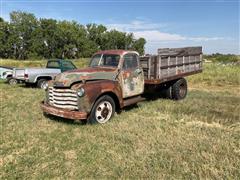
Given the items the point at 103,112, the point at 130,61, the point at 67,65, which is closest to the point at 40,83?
the point at 67,65

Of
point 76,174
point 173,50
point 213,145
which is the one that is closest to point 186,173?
point 213,145

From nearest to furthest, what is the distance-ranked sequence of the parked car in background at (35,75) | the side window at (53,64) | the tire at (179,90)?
the tire at (179,90) < the parked car in background at (35,75) < the side window at (53,64)

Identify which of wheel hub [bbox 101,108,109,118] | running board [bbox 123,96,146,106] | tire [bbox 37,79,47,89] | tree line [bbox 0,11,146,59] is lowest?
wheel hub [bbox 101,108,109,118]

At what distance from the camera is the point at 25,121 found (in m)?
6.46

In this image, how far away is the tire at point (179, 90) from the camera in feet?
30.9

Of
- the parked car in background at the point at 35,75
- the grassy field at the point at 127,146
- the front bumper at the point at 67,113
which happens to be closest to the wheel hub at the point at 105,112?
the grassy field at the point at 127,146

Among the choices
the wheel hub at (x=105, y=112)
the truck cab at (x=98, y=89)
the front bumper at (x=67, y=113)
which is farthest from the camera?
the wheel hub at (x=105, y=112)

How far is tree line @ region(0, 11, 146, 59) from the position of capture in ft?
201

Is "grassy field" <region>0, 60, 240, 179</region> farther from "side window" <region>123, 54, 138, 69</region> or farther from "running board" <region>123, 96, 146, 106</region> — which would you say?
"side window" <region>123, 54, 138, 69</region>

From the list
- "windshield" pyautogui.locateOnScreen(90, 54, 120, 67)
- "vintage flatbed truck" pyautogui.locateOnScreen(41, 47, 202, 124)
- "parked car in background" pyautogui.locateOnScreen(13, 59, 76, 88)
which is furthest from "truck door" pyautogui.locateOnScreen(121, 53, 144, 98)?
"parked car in background" pyautogui.locateOnScreen(13, 59, 76, 88)

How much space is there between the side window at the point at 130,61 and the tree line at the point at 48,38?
57.5 metres

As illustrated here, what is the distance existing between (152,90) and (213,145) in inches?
161

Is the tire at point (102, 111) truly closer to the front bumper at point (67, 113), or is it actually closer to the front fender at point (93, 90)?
the front fender at point (93, 90)

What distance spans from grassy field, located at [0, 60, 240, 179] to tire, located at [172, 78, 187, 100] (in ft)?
6.11
